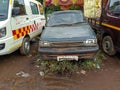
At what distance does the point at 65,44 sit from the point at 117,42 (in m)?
1.84

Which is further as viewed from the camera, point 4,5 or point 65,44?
point 4,5

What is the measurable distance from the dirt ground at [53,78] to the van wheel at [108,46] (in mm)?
371

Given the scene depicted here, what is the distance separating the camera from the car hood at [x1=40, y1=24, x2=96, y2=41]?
5.42 m

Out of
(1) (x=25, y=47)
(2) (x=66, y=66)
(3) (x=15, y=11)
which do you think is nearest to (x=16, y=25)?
(3) (x=15, y=11)

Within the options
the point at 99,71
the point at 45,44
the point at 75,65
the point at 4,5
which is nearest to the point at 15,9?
the point at 4,5

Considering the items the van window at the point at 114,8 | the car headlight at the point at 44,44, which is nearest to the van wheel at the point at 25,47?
the car headlight at the point at 44,44

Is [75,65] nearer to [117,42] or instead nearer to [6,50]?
[117,42]

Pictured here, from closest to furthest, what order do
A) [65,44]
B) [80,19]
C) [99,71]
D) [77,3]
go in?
[65,44], [99,71], [80,19], [77,3]

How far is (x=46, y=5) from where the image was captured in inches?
776

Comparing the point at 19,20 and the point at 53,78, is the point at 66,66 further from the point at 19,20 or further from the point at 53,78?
the point at 19,20

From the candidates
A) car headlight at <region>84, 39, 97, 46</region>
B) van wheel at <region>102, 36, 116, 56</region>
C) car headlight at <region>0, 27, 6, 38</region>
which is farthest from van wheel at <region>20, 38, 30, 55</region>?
van wheel at <region>102, 36, 116, 56</region>

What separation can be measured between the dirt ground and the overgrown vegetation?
16 centimetres

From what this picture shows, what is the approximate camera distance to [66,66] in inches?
217

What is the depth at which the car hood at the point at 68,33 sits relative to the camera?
5.42m
